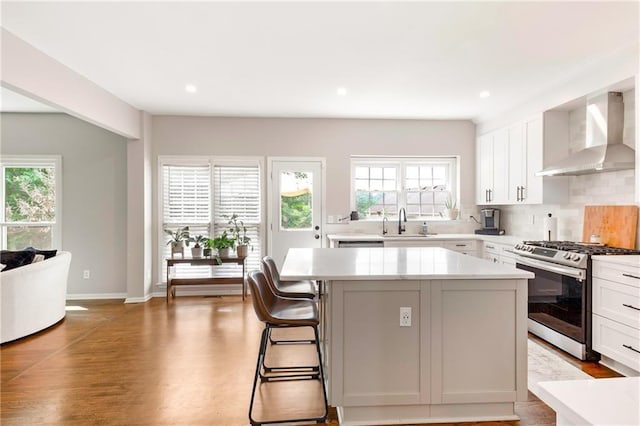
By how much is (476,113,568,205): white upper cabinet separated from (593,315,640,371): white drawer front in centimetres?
165

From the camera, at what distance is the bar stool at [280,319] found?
84.8 inches

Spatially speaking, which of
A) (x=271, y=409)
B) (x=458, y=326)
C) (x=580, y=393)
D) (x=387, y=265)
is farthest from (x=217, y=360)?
(x=580, y=393)

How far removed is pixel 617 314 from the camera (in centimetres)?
280

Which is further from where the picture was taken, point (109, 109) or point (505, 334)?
point (109, 109)

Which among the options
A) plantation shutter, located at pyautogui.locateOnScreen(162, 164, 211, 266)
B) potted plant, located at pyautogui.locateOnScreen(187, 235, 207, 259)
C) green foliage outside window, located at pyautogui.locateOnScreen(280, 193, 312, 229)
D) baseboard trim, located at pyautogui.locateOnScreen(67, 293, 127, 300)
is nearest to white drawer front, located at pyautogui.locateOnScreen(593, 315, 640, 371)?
green foliage outside window, located at pyautogui.locateOnScreen(280, 193, 312, 229)

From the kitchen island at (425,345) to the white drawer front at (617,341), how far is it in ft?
3.66

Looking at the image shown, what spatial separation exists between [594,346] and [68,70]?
5.34m

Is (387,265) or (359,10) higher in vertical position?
(359,10)

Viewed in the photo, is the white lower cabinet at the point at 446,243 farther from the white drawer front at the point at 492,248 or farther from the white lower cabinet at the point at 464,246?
the white drawer front at the point at 492,248

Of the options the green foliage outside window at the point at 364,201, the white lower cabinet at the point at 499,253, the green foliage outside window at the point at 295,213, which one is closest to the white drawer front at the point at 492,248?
the white lower cabinet at the point at 499,253

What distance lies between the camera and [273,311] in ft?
7.97

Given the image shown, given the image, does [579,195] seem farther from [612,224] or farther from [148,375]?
[148,375]

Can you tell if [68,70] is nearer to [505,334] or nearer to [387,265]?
[387,265]

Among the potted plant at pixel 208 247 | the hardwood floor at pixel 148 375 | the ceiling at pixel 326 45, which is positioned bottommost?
the hardwood floor at pixel 148 375
